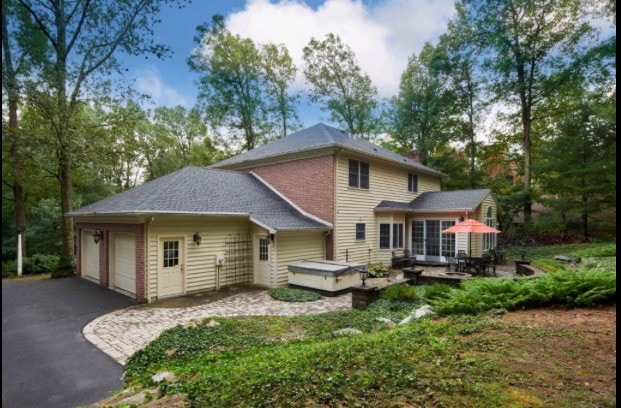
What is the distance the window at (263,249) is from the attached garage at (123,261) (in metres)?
4.21

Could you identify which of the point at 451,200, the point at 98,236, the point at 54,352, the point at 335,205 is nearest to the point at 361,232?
the point at 335,205

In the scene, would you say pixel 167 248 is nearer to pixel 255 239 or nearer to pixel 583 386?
pixel 255 239

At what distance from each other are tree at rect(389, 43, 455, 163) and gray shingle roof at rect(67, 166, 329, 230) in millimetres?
17313

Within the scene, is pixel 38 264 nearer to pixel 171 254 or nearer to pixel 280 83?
pixel 171 254

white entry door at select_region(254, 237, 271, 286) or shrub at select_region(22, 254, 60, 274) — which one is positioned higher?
white entry door at select_region(254, 237, 271, 286)

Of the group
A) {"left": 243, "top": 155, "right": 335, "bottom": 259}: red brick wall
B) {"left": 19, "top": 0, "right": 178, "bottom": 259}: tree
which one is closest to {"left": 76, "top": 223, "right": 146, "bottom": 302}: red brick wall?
{"left": 19, "top": 0, "right": 178, "bottom": 259}: tree

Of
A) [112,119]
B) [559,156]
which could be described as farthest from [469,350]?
[559,156]

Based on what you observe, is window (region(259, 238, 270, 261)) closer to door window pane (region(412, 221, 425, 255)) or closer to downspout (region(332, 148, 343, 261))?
downspout (region(332, 148, 343, 261))

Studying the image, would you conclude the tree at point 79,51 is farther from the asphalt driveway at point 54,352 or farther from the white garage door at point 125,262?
the asphalt driveway at point 54,352

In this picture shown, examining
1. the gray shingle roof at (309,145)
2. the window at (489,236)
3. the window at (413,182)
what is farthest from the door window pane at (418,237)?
the window at (489,236)

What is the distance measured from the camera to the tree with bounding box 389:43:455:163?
26.5 m

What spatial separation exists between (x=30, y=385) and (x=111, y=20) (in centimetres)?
1069

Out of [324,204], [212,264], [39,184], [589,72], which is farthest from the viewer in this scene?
[589,72]

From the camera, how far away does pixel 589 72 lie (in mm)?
21234
